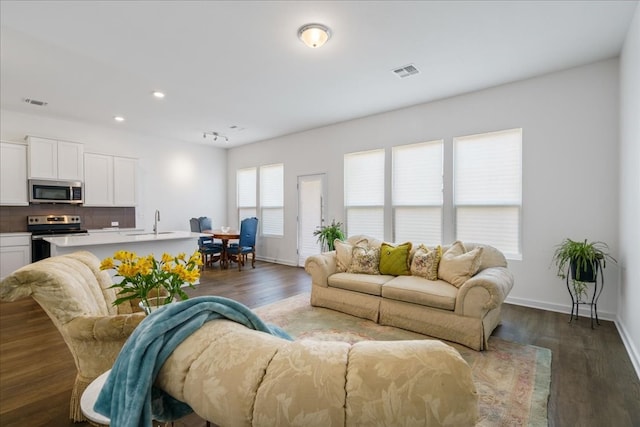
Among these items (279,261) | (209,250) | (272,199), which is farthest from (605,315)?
(209,250)

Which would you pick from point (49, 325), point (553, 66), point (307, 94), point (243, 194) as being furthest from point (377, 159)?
point (49, 325)

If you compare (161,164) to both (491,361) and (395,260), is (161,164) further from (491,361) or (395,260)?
(491,361)

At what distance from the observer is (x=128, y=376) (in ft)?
2.31

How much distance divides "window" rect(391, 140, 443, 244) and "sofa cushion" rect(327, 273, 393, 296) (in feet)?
5.37

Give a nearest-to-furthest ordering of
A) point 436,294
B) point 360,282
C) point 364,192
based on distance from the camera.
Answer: point 436,294, point 360,282, point 364,192

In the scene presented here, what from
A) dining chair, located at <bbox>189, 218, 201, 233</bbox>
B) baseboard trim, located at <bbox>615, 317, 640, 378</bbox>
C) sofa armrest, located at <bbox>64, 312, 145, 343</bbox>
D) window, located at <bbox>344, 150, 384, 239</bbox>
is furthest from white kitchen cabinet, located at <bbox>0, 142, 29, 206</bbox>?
baseboard trim, located at <bbox>615, 317, 640, 378</bbox>

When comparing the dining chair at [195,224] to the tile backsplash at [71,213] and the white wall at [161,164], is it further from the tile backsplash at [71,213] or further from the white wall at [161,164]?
the tile backsplash at [71,213]

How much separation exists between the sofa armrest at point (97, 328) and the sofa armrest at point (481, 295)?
8.61 feet

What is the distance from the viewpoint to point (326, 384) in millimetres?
571

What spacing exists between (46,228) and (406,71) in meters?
6.56

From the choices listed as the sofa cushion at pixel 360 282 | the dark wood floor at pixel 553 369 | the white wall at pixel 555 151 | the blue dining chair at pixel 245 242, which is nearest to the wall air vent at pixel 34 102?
the dark wood floor at pixel 553 369

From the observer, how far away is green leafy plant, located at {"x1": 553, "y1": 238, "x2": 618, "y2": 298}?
327 centimetres

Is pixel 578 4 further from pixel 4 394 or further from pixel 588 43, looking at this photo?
pixel 4 394

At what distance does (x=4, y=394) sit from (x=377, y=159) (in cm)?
522
